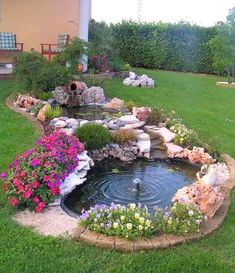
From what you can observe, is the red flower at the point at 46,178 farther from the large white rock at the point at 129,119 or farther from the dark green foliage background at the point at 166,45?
the dark green foliage background at the point at 166,45

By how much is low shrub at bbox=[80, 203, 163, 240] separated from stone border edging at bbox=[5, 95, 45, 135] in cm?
311

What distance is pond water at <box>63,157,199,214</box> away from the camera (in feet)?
15.9

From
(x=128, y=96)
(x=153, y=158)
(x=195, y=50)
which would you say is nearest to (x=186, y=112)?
(x=128, y=96)

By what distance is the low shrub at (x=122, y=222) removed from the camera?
3.75 metres

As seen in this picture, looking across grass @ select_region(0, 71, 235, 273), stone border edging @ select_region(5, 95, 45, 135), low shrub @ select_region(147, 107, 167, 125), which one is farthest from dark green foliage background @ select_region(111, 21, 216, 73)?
grass @ select_region(0, 71, 235, 273)

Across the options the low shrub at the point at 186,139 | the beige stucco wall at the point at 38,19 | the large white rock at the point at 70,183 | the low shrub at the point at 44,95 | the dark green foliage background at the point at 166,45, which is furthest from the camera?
the dark green foliage background at the point at 166,45

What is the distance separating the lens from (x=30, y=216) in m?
4.16

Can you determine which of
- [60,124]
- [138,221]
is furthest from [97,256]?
[60,124]

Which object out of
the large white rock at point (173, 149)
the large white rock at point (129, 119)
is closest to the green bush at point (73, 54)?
the large white rock at point (129, 119)

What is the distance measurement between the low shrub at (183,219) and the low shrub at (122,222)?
0.08 m

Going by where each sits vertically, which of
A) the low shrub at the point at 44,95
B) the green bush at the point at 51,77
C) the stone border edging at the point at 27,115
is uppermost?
the green bush at the point at 51,77

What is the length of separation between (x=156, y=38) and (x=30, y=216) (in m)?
15.3

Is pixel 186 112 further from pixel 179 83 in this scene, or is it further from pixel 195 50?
pixel 195 50

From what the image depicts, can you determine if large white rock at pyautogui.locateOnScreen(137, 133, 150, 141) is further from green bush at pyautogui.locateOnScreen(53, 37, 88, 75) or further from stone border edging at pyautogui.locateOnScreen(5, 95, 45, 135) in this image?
green bush at pyautogui.locateOnScreen(53, 37, 88, 75)
